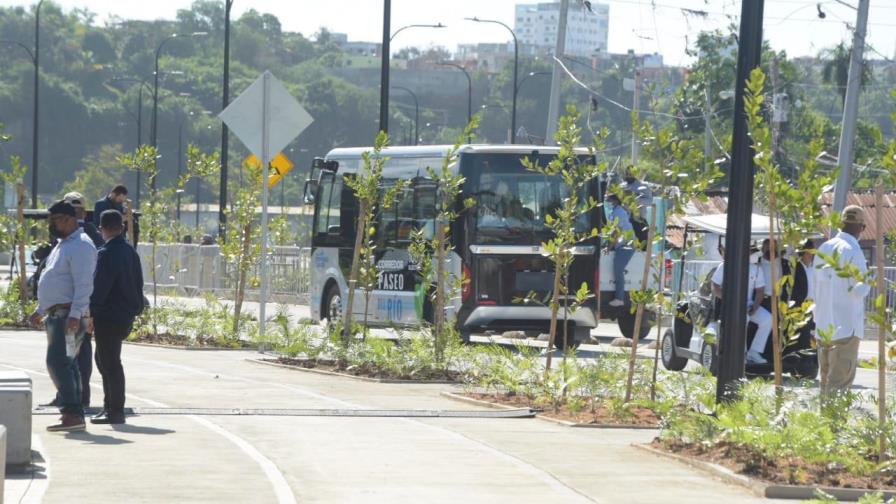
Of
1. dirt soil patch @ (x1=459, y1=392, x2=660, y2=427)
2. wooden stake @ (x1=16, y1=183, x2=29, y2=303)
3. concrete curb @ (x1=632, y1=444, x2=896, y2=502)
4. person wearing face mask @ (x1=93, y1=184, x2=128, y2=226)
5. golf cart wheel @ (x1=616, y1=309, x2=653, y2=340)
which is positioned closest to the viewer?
concrete curb @ (x1=632, y1=444, x2=896, y2=502)

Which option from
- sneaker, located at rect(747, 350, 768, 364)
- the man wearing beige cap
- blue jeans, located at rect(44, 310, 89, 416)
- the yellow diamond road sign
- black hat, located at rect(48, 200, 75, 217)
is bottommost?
sneaker, located at rect(747, 350, 768, 364)

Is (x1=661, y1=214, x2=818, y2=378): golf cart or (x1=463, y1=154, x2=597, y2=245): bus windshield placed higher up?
(x1=463, y1=154, x2=597, y2=245): bus windshield

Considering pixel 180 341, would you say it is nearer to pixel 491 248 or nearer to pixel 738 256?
pixel 491 248

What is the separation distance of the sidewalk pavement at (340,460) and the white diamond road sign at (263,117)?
567 centimetres

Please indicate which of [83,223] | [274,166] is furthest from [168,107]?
[83,223]

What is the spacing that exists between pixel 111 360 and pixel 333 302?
13496 mm

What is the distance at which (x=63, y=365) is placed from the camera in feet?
43.4

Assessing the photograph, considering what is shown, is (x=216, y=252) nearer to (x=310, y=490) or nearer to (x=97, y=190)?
(x=310, y=490)

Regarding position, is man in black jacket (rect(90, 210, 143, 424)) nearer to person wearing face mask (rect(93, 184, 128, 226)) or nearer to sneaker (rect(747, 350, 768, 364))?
person wearing face mask (rect(93, 184, 128, 226))

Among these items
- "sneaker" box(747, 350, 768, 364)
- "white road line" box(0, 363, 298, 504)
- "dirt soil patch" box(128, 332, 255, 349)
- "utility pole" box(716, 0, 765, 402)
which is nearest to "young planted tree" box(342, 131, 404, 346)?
"dirt soil patch" box(128, 332, 255, 349)

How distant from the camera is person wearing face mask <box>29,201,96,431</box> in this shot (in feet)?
43.3

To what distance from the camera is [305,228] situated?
70.6 meters

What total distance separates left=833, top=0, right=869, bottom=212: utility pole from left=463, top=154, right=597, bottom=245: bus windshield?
6.62m

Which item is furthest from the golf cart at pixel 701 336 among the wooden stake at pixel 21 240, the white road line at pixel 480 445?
the wooden stake at pixel 21 240
